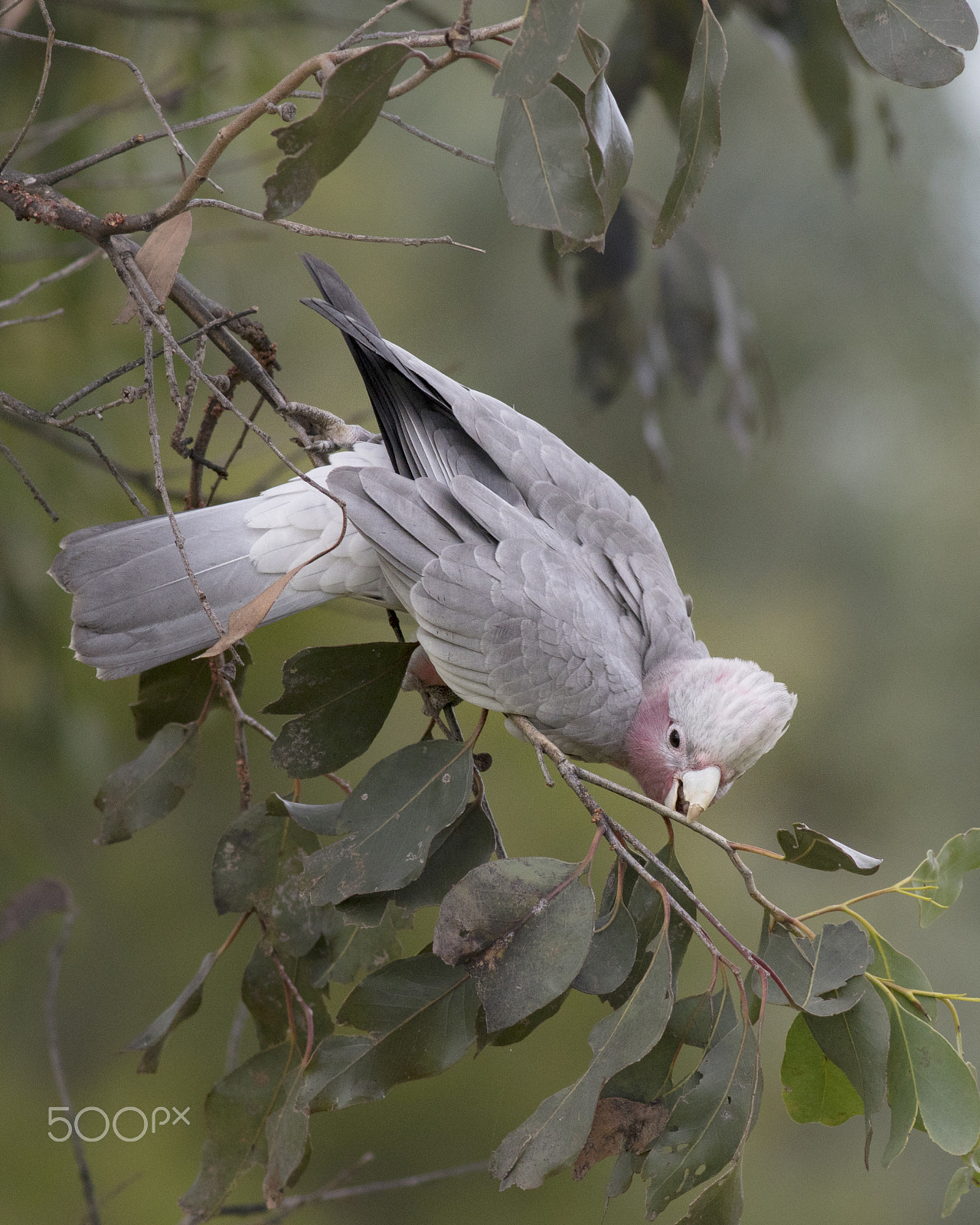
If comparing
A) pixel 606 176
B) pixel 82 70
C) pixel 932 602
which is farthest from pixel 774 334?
pixel 606 176

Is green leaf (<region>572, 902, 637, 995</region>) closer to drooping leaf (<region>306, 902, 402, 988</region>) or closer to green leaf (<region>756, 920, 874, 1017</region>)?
green leaf (<region>756, 920, 874, 1017</region>)

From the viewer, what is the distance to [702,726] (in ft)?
3.09

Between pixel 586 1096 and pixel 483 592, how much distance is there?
0.39m

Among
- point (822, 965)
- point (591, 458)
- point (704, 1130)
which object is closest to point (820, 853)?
point (822, 965)

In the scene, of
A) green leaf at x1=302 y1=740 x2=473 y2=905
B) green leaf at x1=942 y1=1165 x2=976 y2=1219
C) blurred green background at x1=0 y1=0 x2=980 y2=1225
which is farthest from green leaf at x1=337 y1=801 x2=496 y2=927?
blurred green background at x1=0 y1=0 x2=980 y2=1225

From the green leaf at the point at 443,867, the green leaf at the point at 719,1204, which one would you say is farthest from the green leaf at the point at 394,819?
the green leaf at the point at 719,1204

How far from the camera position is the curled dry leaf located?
708mm

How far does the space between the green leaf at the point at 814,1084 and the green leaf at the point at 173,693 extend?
1.84ft

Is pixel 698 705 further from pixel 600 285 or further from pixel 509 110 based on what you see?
pixel 600 285

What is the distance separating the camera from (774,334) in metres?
3.35

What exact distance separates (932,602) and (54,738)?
3042 millimetres

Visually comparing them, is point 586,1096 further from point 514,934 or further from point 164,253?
point 164,253

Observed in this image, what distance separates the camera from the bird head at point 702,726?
944 millimetres

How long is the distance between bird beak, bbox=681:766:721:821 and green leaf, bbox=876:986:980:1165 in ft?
0.85
